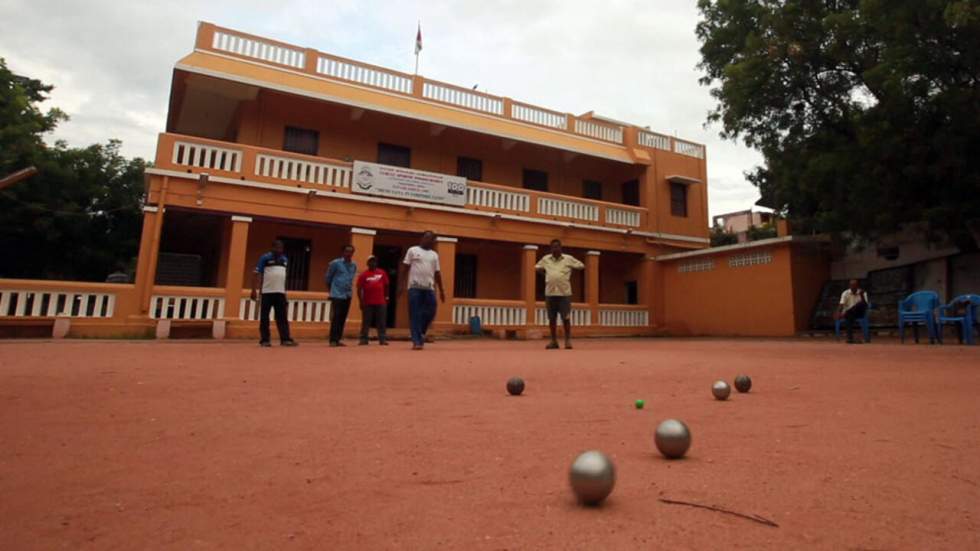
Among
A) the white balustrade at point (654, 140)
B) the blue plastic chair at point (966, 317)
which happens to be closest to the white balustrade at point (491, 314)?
the white balustrade at point (654, 140)

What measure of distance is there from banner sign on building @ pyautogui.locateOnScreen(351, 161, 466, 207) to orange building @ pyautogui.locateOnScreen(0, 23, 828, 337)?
0.06 meters

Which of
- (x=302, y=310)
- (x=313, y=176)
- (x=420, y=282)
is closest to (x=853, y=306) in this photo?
(x=420, y=282)

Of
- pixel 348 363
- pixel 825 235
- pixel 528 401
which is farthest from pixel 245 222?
pixel 825 235

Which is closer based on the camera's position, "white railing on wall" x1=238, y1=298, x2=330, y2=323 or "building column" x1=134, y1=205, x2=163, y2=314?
"building column" x1=134, y1=205, x2=163, y2=314

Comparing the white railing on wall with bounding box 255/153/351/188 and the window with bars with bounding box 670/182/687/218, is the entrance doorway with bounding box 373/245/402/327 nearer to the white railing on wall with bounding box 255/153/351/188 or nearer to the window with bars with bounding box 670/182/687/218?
the white railing on wall with bounding box 255/153/351/188

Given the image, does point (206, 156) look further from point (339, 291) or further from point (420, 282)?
point (420, 282)

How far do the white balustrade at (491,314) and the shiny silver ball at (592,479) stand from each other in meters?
13.0

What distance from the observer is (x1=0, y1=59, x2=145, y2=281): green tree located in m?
18.4

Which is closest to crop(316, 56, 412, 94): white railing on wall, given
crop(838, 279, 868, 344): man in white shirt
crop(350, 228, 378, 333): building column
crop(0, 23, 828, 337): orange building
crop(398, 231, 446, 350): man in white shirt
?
crop(0, 23, 828, 337): orange building

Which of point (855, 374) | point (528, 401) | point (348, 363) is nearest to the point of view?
point (528, 401)

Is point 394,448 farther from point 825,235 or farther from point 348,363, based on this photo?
point 825,235

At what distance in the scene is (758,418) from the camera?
343 centimetres

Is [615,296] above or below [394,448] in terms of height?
above

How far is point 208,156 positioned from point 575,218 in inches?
393
